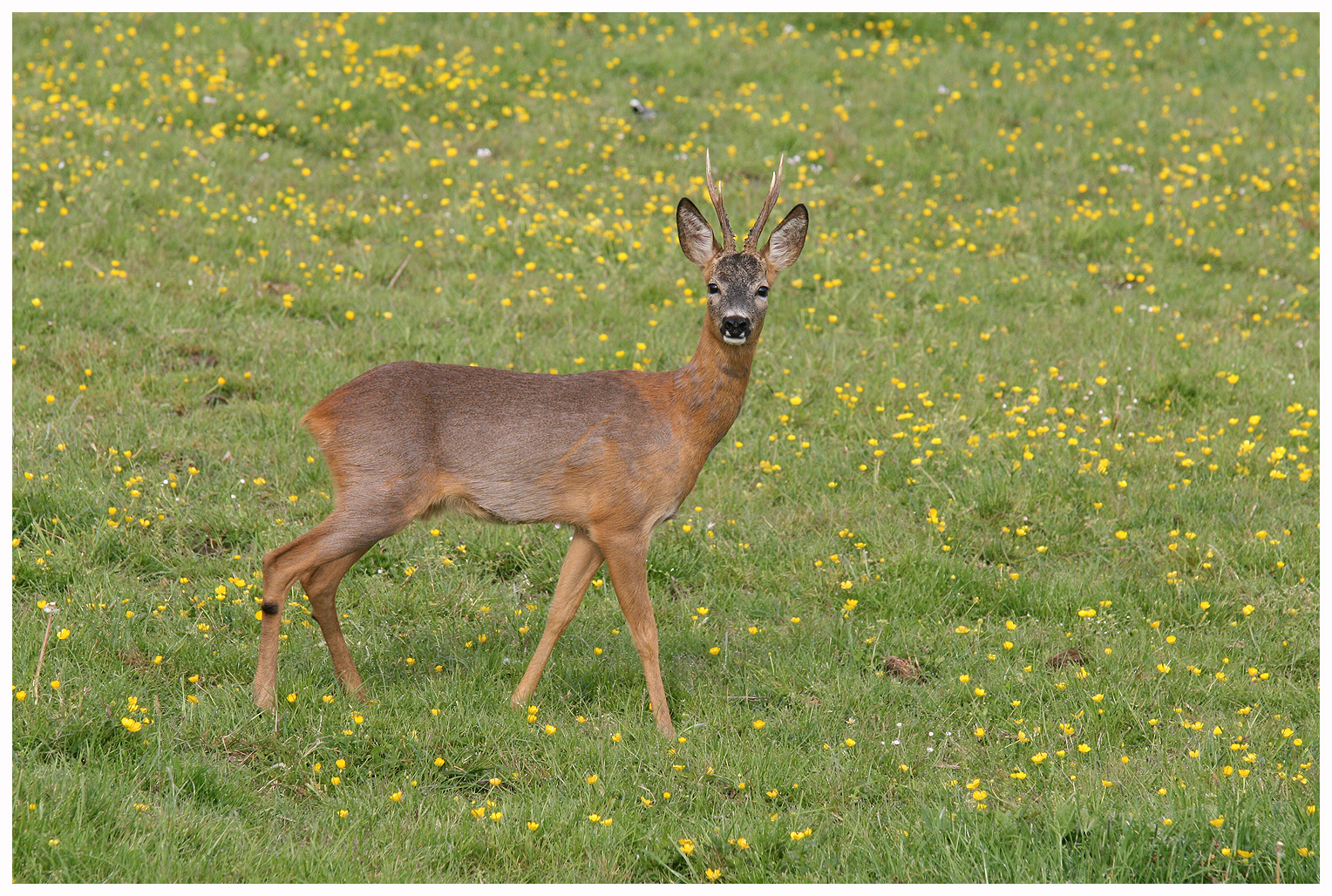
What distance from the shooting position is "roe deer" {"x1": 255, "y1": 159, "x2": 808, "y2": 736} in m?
5.17

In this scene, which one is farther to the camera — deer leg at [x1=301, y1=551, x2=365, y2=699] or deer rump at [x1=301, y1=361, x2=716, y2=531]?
deer leg at [x1=301, y1=551, x2=365, y2=699]

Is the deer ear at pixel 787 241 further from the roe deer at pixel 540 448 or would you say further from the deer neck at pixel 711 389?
the deer neck at pixel 711 389

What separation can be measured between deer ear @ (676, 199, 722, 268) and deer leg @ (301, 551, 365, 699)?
177 cm

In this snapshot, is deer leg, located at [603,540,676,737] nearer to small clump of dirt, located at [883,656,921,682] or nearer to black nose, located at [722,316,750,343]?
black nose, located at [722,316,750,343]

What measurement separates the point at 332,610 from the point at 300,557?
0.35 meters

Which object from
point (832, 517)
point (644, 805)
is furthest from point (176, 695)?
point (832, 517)

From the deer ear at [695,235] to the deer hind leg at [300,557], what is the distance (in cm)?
155

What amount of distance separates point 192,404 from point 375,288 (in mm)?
1886

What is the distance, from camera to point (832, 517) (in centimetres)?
704

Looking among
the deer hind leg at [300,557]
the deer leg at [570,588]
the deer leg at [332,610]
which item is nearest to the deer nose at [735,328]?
the deer leg at [570,588]

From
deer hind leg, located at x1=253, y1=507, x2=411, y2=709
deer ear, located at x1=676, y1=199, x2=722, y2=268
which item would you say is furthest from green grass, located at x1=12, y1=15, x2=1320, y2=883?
deer ear, located at x1=676, y1=199, x2=722, y2=268

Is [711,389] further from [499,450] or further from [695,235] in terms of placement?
[499,450]

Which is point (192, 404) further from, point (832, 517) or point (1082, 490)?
point (1082, 490)

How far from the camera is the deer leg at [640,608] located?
17.6 feet
